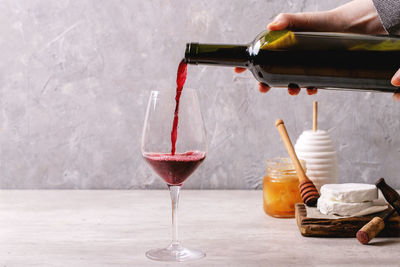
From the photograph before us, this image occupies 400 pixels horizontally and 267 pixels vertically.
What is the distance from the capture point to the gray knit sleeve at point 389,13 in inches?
46.8

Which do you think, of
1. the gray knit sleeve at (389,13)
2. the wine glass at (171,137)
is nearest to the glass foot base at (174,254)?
the wine glass at (171,137)

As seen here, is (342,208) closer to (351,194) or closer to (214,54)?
(351,194)

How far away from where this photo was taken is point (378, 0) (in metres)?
1.20

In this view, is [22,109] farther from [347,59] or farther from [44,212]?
[347,59]

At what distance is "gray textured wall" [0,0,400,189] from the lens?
1.66m

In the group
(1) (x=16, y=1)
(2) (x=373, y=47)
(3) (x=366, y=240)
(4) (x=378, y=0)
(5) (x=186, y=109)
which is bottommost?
(3) (x=366, y=240)

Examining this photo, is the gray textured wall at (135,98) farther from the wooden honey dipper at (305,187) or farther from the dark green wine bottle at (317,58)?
the dark green wine bottle at (317,58)

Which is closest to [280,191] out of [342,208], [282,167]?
[282,167]

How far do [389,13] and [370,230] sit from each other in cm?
48

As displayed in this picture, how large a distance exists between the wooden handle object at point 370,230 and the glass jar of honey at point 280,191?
262 mm

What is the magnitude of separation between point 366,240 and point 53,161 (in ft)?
3.35

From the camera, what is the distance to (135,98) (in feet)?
5.52

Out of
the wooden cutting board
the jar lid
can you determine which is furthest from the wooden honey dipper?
the wooden cutting board

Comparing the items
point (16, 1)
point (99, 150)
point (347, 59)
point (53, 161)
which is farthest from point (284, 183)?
point (16, 1)
